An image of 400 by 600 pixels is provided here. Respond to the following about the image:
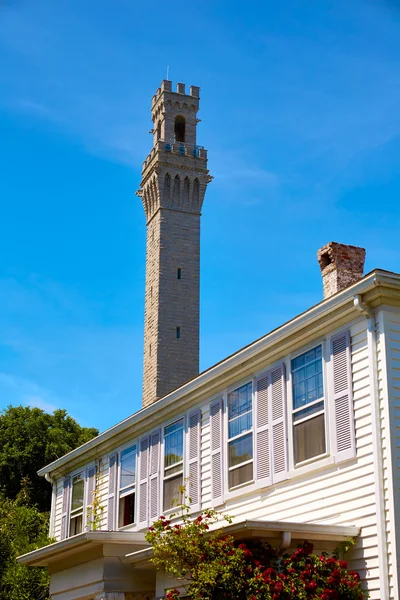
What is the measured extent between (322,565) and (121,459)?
9677 mm

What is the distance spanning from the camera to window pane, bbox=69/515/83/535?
938 inches

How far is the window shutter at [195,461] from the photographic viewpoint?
1861cm

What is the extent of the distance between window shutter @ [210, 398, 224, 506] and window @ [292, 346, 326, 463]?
2.56 m

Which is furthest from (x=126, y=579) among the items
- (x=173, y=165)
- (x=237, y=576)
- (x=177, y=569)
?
(x=173, y=165)

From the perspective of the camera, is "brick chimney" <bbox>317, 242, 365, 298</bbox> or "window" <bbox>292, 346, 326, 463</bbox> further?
"brick chimney" <bbox>317, 242, 365, 298</bbox>

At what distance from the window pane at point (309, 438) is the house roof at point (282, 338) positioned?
1.43m

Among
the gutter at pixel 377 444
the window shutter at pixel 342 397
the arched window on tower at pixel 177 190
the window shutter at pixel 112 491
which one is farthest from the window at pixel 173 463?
the arched window on tower at pixel 177 190

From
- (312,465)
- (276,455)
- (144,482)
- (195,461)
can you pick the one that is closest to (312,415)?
(312,465)

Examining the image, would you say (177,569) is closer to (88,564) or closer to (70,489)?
(88,564)

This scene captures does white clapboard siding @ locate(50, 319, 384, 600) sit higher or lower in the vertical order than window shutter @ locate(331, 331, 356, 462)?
lower

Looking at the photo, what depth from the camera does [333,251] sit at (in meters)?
18.2

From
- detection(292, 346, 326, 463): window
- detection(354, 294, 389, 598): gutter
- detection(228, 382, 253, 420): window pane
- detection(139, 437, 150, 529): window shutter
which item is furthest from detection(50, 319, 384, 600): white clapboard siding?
detection(139, 437, 150, 529): window shutter

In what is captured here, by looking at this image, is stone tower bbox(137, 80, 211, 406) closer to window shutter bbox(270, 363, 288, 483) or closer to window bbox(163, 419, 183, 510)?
window bbox(163, 419, 183, 510)

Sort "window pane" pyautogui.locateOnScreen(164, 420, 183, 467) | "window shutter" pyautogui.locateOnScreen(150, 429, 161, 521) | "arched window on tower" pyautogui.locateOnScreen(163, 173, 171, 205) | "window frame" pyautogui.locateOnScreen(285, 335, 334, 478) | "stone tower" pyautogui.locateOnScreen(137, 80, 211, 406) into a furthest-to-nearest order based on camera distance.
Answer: "arched window on tower" pyautogui.locateOnScreen(163, 173, 171, 205) < "stone tower" pyautogui.locateOnScreen(137, 80, 211, 406) < "window shutter" pyautogui.locateOnScreen(150, 429, 161, 521) < "window pane" pyautogui.locateOnScreen(164, 420, 183, 467) < "window frame" pyautogui.locateOnScreen(285, 335, 334, 478)
